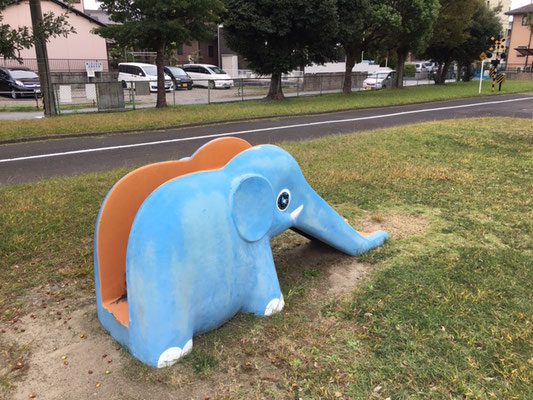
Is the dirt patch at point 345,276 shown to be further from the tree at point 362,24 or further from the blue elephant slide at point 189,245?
the tree at point 362,24

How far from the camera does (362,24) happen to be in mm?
21844

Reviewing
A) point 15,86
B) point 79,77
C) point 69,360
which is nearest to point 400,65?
point 79,77

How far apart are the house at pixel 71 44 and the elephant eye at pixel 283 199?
3703cm

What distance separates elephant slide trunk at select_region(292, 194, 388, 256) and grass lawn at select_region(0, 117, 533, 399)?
135 mm

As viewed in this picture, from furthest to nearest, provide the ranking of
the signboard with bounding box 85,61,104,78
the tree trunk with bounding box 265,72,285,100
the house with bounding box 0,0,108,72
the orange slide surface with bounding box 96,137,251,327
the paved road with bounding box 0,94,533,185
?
1. the house with bounding box 0,0,108,72
2. the signboard with bounding box 85,61,104,78
3. the tree trunk with bounding box 265,72,285,100
4. the paved road with bounding box 0,94,533,185
5. the orange slide surface with bounding box 96,137,251,327

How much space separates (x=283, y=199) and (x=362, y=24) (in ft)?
68.1

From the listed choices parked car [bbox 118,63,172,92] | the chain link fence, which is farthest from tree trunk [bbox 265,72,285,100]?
parked car [bbox 118,63,172,92]

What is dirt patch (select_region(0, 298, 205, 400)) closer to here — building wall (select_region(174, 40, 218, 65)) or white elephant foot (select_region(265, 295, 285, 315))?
white elephant foot (select_region(265, 295, 285, 315))

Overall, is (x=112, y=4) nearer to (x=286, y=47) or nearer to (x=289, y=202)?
(x=286, y=47)

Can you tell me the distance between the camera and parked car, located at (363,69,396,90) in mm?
34062

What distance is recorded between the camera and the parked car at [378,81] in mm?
34062

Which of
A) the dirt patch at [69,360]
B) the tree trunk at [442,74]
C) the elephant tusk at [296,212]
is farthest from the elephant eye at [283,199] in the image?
the tree trunk at [442,74]

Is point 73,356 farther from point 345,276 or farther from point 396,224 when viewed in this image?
point 396,224

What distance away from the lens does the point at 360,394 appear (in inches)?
108
